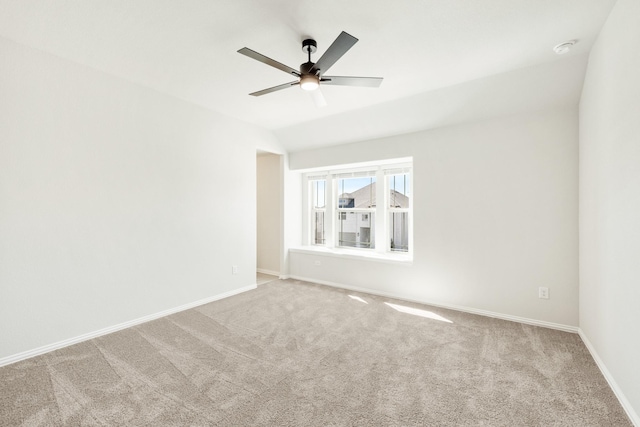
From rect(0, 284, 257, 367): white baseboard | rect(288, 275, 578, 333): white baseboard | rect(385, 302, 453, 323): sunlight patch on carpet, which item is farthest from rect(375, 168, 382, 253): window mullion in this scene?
rect(0, 284, 257, 367): white baseboard

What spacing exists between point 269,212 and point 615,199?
472 cm

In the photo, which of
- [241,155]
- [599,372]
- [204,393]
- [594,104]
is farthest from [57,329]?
[594,104]

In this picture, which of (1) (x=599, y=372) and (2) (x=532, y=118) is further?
(2) (x=532, y=118)

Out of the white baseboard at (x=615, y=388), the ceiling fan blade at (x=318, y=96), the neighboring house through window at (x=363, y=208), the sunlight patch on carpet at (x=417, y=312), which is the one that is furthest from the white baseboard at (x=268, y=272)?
the white baseboard at (x=615, y=388)

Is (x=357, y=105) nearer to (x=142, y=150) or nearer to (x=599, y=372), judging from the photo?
(x=142, y=150)

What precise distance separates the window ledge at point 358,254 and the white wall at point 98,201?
1514mm

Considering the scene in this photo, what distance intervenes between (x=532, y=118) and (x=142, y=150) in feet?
14.7

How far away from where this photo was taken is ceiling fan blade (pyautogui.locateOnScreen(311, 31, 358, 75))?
68.2 inches

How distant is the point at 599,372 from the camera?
2.16 metres

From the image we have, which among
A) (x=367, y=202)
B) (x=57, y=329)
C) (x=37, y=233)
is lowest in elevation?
(x=57, y=329)

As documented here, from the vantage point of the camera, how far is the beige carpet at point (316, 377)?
1730mm

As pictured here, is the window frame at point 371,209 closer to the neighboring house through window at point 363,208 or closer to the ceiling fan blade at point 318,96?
the neighboring house through window at point 363,208

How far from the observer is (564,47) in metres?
2.33

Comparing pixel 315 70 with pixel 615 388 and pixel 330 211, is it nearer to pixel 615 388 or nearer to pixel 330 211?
pixel 615 388
